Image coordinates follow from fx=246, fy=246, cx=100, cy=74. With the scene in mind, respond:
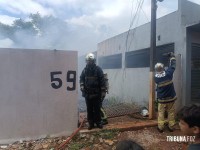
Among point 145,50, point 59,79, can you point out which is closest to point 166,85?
point 59,79

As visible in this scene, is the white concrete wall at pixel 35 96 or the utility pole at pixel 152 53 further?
the utility pole at pixel 152 53

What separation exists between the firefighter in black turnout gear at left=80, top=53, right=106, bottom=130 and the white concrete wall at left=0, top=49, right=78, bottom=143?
0.95 ft

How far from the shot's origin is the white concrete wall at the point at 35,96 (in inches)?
220

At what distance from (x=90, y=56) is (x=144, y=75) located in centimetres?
414

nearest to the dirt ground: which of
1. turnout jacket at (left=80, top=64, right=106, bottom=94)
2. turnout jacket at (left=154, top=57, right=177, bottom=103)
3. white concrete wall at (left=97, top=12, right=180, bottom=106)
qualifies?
turnout jacket at (left=154, top=57, right=177, bottom=103)

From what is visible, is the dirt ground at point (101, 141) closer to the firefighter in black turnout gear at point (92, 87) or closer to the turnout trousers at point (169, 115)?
the turnout trousers at point (169, 115)

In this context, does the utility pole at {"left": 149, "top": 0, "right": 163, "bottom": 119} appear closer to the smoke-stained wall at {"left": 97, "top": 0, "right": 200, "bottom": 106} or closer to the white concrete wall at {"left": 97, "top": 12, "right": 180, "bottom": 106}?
the smoke-stained wall at {"left": 97, "top": 0, "right": 200, "bottom": 106}

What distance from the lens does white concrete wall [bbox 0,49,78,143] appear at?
5590 millimetres

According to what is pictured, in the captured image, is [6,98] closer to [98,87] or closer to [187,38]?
[98,87]

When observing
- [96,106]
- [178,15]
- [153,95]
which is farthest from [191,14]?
[96,106]

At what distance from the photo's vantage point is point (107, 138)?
225 inches

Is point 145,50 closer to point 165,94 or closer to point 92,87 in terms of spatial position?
point 165,94

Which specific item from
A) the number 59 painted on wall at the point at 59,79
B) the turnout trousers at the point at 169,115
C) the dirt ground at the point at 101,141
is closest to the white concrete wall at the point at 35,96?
the number 59 painted on wall at the point at 59,79

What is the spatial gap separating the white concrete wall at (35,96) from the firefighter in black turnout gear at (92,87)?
0.95 feet
